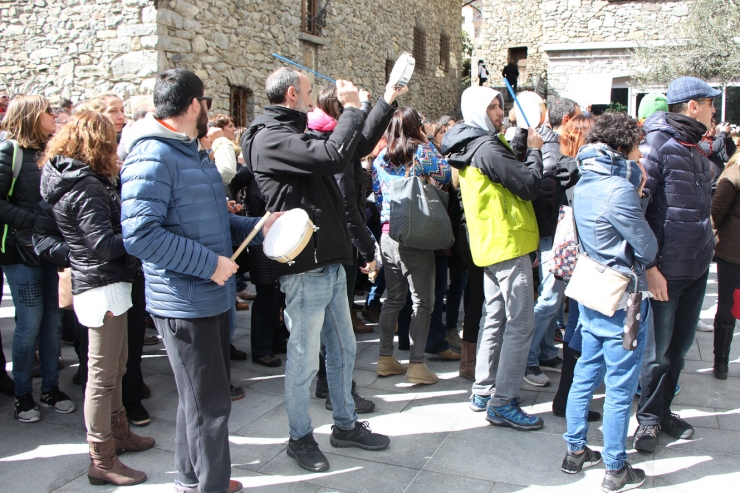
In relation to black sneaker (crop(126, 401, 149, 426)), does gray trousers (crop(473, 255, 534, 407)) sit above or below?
above

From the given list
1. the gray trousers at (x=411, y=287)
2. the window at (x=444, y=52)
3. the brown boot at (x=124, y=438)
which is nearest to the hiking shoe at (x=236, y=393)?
the brown boot at (x=124, y=438)

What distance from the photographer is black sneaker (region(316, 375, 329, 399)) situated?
4207 mm

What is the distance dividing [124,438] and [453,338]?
2.83 m

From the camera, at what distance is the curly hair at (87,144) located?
3.21m

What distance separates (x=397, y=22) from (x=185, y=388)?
15762 mm

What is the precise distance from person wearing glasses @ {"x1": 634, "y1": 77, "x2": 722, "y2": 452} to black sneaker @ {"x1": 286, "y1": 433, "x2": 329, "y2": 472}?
1.72m

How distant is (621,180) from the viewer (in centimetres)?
298

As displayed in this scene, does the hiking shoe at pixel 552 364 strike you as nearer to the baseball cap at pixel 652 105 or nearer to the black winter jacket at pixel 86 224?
the baseball cap at pixel 652 105

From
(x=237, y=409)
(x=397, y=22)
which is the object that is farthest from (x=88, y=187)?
(x=397, y=22)

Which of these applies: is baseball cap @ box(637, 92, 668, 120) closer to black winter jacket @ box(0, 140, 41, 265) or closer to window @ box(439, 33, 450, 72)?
black winter jacket @ box(0, 140, 41, 265)

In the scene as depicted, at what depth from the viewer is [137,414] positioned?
3818 mm

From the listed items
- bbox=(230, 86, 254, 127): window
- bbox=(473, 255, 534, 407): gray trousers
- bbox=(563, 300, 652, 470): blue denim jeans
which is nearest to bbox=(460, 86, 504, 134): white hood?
bbox=(473, 255, 534, 407): gray trousers

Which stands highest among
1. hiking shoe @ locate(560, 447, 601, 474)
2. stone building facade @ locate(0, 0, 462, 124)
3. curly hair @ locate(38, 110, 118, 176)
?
stone building facade @ locate(0, 0, 462, 124)

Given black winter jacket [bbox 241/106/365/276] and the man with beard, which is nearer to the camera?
the man with beard
